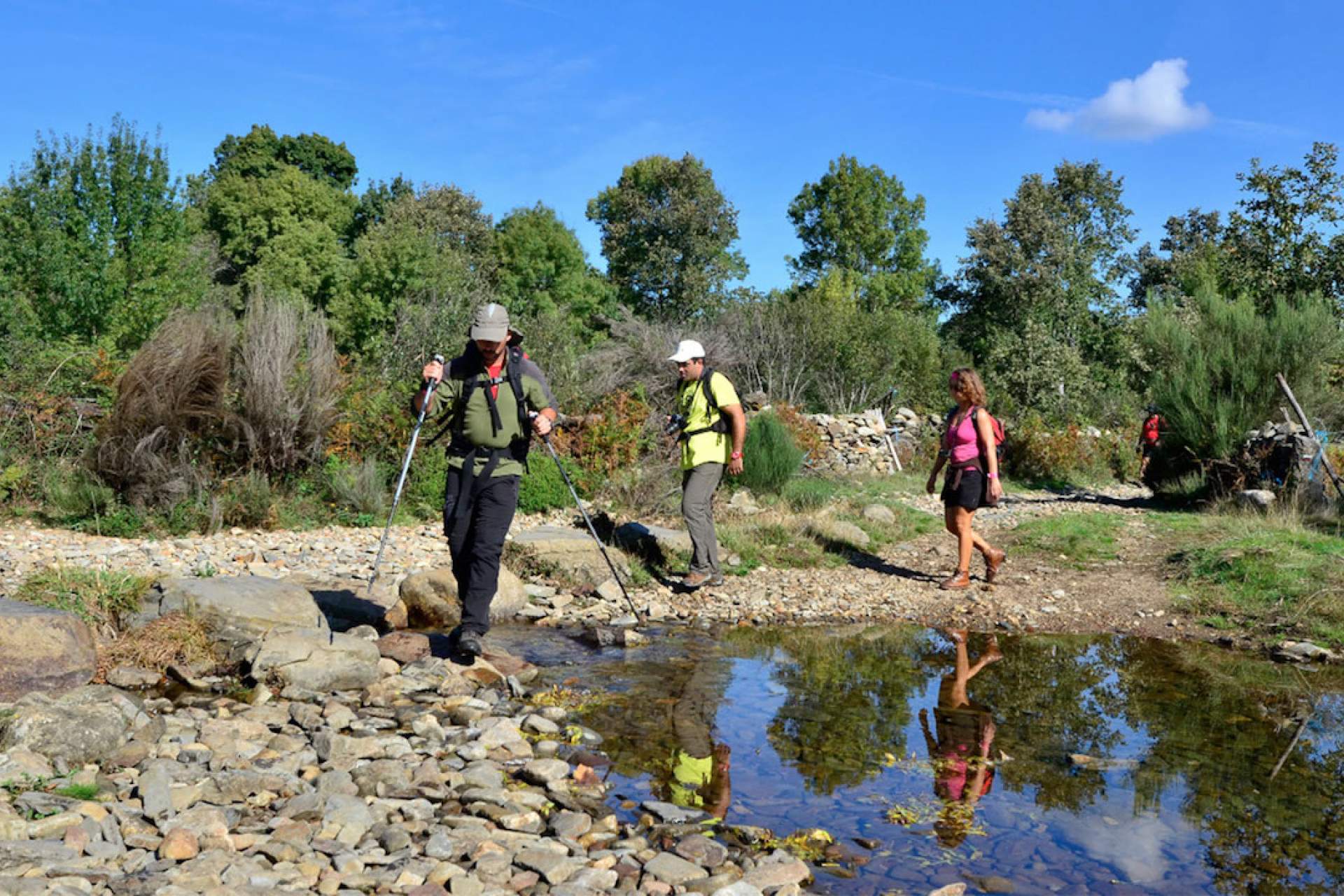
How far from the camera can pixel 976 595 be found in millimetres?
9016

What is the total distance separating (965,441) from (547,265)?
1197 inches

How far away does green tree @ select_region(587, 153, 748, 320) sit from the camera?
35875 mm

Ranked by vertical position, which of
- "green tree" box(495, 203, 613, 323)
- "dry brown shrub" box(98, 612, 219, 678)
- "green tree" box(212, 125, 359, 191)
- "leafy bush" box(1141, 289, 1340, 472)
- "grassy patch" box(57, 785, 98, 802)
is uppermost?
"green tree" box(212, 125, 359, 191)

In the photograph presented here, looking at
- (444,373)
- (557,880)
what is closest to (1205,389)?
(444,373)

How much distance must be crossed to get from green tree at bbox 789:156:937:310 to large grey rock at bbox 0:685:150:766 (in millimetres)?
37381

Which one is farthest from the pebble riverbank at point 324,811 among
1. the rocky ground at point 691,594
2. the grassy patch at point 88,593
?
the rocky ground at point 691,594

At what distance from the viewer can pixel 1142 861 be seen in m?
3.92

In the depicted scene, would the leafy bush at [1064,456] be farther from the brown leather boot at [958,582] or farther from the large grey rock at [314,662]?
the large grey rock at [314,662]

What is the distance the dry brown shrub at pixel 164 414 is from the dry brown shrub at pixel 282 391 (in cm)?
32

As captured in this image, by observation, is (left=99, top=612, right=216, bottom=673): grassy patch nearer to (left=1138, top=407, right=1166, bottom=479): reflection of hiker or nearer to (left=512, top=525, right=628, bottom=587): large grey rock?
(left=512, top=525, right=628, bottom=587): large grey rock

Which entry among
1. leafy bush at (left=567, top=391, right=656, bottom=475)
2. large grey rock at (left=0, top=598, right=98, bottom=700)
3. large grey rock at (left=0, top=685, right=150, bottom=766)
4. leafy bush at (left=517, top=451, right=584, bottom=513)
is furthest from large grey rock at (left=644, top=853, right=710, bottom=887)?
leafy bush at (left=567, top=391, right=656, bottom=475)

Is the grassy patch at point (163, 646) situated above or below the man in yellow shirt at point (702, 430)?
below

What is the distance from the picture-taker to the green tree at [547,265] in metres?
37.0

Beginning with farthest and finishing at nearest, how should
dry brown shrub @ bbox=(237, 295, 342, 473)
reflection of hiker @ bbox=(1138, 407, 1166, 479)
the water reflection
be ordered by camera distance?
reflection of hiker @ bbox=(1138, 407, 1166, 479) < dry brown shrub @ bbox=(237, 295, 342, 473) < the water reflection
